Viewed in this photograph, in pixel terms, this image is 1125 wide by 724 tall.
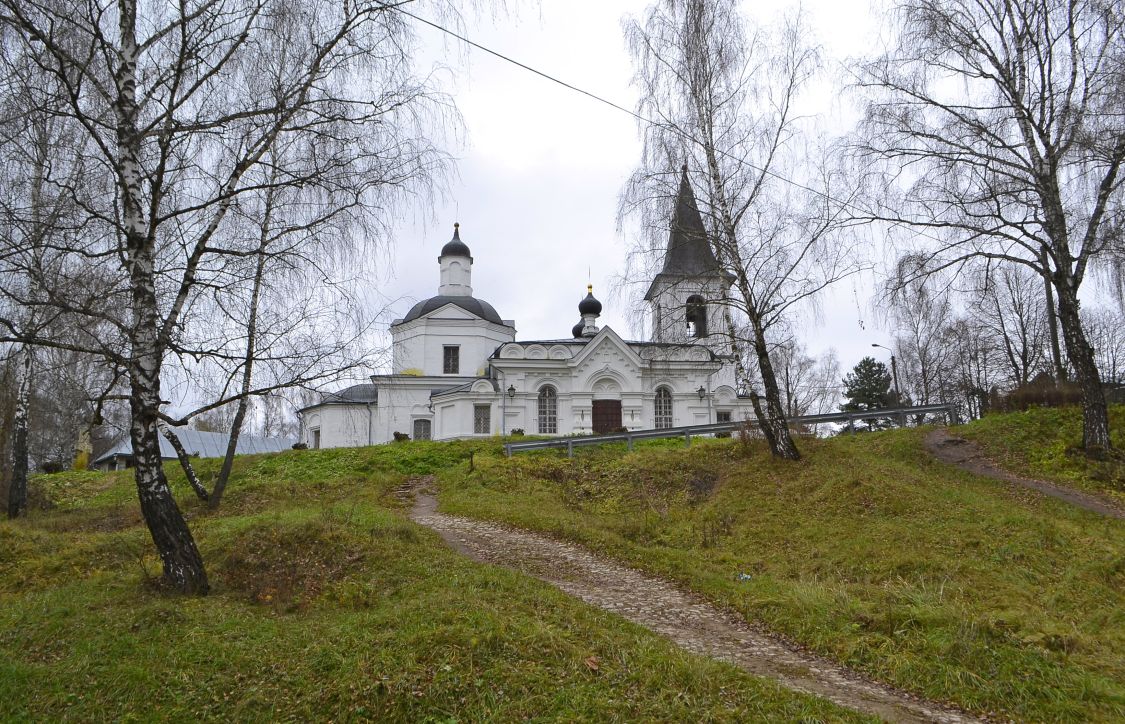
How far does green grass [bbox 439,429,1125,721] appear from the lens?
18.3 ft

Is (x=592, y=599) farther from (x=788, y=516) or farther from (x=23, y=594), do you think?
(x=23, y=594)

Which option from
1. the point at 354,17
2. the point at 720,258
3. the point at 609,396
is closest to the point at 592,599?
the point at 354,17

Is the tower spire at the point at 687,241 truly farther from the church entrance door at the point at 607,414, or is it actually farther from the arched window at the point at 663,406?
the arched window at the point at 663,406

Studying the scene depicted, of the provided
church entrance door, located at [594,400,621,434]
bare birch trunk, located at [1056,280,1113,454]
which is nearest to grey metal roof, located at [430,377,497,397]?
church entrance door, located at [594,400,621,434]

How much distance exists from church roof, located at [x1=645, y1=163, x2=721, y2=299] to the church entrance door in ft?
49.8

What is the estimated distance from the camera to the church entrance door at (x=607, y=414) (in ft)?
93.8

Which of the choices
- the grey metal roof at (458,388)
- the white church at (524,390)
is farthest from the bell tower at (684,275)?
the grey metal roof at (458,388)

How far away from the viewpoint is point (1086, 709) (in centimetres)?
486

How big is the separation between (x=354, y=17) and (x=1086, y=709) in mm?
9087

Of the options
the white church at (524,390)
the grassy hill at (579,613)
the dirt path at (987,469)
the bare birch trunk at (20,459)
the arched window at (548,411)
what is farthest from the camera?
the arched window at (548,411)

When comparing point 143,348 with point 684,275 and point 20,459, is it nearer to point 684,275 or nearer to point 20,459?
point 684,275

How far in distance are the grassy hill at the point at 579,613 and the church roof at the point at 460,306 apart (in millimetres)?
21900

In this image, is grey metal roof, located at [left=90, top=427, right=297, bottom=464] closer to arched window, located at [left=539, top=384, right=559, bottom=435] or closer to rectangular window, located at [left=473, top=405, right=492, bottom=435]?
rectangular window, located at [left=473, top=405, right=492, bottom=435]

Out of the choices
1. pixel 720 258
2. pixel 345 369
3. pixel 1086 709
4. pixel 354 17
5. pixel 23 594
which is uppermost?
pixel 354 17
